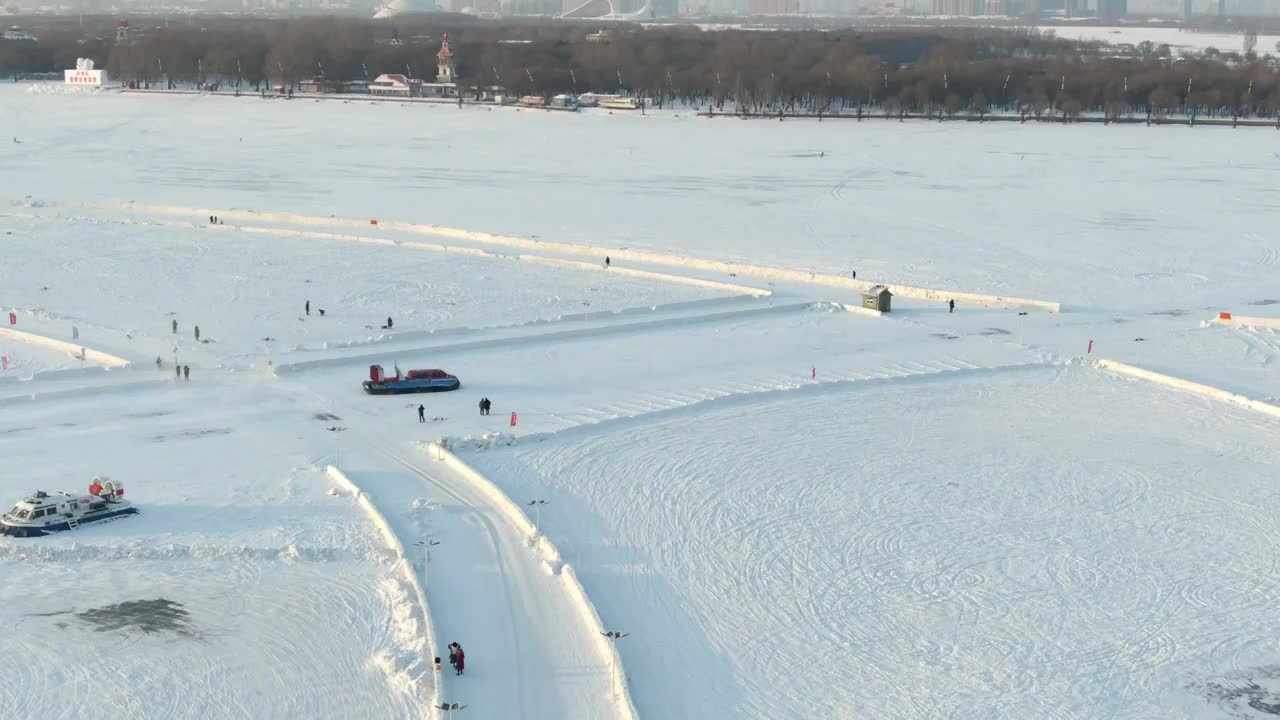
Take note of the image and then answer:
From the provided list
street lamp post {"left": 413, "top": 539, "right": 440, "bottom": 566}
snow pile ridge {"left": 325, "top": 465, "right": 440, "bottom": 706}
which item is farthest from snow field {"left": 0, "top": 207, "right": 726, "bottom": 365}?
snow pile ridge {"left": 325, "top": 465, "right": 440, "bottom": 706}

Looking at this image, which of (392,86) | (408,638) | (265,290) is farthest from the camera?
(392,86)

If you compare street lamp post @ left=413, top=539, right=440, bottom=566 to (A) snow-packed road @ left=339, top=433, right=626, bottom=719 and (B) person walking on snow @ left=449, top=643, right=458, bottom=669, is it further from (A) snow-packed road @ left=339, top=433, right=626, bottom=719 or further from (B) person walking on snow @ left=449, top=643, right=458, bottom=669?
(B) person walking on snow @ left=449, top=643, right=458, bottom=669

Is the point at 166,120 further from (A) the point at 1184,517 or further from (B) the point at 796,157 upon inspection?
(A) the point at 1184,517

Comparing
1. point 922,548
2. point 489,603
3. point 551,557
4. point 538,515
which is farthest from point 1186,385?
point 489,603

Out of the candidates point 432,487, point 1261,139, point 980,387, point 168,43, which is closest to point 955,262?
point 980,387

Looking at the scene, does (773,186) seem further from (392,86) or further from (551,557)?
(392,86)
